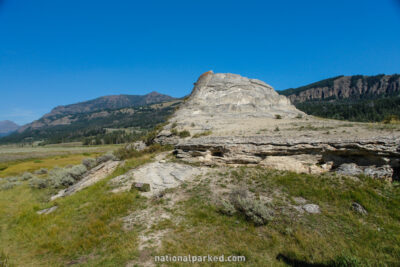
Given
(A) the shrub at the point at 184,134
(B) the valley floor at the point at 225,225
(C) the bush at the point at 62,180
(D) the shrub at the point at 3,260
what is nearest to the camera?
(B) the valley floor at the point at 225,225

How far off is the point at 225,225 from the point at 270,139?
23.8 feet

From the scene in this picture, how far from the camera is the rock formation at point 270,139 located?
31.8 feet

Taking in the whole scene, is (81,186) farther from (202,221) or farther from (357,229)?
(357,229)

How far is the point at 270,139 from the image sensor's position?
12.6m

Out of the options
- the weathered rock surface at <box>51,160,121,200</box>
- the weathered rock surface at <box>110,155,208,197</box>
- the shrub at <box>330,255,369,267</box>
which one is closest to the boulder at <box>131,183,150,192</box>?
the weathered rock surface at <box>110,155,208,197</box>

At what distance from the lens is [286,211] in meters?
8.01

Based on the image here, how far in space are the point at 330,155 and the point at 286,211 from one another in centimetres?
559

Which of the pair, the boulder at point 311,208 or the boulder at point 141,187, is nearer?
the boulder at point 311,208

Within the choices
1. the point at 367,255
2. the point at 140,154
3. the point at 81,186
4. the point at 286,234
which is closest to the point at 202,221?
the point at 286,234

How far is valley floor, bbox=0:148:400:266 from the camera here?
19.7ft

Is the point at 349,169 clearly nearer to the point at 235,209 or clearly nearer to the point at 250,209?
the point at 250,209

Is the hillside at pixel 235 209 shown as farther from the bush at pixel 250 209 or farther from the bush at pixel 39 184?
the bush at pixel 39 184

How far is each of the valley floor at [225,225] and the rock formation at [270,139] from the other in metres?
1.28

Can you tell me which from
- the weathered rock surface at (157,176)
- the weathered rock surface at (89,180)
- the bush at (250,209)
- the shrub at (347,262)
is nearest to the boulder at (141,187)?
the weathered rock surface at (157,176)
